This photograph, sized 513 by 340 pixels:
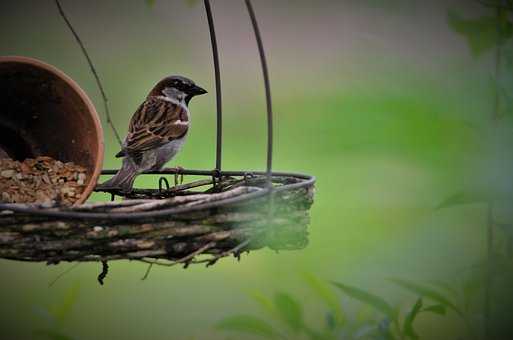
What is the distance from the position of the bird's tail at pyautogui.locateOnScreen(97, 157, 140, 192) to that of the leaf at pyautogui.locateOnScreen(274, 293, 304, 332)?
1019 millimetres

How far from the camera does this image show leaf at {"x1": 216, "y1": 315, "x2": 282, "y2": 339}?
1502 mm

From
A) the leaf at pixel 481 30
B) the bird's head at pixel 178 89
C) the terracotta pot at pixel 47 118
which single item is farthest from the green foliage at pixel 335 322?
the bird's head at pixel 178 89

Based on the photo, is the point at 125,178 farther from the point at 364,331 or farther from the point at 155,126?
the point at 364,331

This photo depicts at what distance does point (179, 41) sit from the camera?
529cm

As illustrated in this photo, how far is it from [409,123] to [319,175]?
2775mm

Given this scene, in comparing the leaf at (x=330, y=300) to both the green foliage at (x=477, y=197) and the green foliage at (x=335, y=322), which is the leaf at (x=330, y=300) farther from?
the green foliage at (x=477, y=197)

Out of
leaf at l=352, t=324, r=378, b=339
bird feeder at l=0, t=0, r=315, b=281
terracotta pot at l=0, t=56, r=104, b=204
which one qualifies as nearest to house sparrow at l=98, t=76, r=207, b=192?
terracotta pot at l=0, t=56, r=104, b=204

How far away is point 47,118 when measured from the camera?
2262 millimetres

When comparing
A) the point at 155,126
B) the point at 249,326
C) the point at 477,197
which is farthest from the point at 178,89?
the point at 477,197

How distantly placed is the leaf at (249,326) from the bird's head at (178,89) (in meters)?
1.36

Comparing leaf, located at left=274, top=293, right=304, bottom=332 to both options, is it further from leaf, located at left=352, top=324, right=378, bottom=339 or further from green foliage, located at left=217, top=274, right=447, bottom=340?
leaf, located at left=352, top=324, right=378, bottom=339

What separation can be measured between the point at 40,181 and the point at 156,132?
0.60 metres

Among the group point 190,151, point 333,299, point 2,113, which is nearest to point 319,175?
point 190,151

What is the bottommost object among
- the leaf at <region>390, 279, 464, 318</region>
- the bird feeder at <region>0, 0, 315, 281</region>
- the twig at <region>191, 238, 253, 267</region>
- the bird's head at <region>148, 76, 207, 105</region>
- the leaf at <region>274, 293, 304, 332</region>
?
the leaf at <region>274, 293, 304, 332</region>
